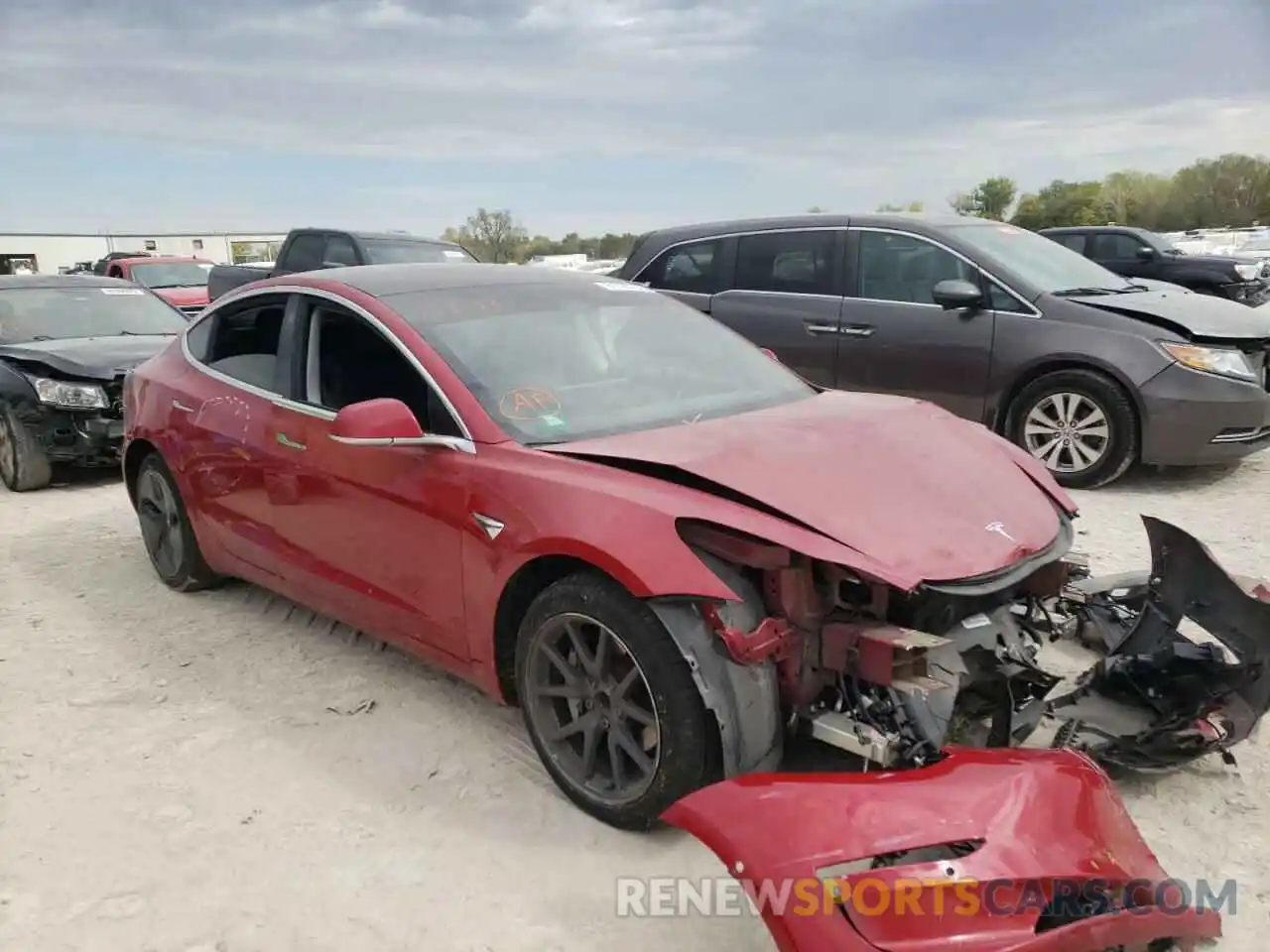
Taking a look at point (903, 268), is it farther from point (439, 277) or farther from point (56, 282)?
point (56, 282)

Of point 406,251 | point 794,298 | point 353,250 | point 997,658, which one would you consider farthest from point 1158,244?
point 997,658

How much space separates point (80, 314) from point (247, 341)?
197 inches

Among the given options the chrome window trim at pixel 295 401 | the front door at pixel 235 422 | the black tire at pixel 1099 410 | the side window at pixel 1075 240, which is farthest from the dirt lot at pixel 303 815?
the side window at pixel 1075 240

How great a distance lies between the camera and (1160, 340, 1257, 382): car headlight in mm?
6309

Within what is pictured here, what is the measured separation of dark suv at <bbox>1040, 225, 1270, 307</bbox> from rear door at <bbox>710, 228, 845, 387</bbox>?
29.9 ft

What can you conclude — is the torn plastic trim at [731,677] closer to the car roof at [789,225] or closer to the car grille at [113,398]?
the car roof at [789,225]

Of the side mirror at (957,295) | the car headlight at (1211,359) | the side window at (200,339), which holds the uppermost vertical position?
the side mirror at (957,295)

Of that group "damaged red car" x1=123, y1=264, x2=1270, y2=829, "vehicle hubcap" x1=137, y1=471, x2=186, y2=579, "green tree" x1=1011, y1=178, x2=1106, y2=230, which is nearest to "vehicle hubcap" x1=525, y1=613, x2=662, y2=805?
"damaged red car" x1=123, y1=264, x2=1270, y2=829

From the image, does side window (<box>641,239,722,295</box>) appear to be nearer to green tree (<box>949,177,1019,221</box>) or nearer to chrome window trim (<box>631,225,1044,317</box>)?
chrome window trim (<box>631,225,1044,317</box>)

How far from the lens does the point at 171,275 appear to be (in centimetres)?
1733

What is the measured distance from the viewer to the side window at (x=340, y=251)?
11977 mm

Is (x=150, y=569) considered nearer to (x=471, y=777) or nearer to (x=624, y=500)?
(x=471, y=777)

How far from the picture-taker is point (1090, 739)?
9.82 feet

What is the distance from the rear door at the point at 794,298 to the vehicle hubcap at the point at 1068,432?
58.5 inches
